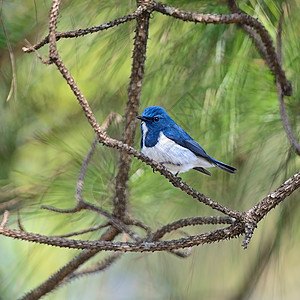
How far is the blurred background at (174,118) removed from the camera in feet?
4.45

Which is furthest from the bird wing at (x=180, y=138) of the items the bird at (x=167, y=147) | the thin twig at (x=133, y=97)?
the thin twig at (x=133, y=97)

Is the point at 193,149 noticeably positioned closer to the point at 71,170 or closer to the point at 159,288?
the point at 71,170

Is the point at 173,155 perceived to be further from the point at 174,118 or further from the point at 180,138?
the point at 174,118

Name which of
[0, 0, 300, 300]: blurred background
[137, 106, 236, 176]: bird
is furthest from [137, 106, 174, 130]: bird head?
[0, 0, 300, 300]: blurred background

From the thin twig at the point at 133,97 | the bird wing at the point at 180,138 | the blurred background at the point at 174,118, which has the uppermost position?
the blurred background at the point at 174,118

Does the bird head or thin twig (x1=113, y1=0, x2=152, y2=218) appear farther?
the bird head

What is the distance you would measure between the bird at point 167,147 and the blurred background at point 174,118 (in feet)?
0.33

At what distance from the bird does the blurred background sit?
10 cm

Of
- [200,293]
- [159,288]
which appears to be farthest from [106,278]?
[200,293]

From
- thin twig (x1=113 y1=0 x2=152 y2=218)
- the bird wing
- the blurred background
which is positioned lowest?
thin twig (x1=113 y1=0 x2=152 y2=218)

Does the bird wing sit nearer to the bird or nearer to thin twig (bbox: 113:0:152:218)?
the bird

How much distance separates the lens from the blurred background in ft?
4.45

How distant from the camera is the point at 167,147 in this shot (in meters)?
1.25

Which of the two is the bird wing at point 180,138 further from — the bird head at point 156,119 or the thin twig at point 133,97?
the thin twig at point 133,97
